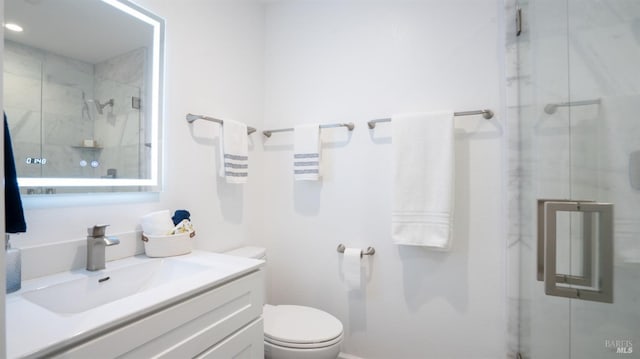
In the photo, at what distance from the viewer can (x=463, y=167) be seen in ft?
4.95

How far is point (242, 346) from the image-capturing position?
105cm

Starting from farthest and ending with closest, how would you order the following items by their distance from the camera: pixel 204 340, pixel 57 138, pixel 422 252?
pixel 422 252 → pixel 57 138 → pixel 204 340

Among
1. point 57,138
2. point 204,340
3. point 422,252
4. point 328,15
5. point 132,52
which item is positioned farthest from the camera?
point 328,15

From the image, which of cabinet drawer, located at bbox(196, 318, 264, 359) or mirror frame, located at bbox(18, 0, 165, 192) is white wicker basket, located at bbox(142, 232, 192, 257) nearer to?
mirror frame, located at bbox(18, 0, 165, 192)

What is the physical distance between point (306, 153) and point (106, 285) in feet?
3.75

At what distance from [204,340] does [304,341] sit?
548 millimetres

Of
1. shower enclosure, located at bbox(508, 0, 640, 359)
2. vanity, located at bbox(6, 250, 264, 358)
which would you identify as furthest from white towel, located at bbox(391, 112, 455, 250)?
vanity, located at bbox(6, 250, 264, 358)

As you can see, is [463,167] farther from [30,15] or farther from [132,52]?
[30,15]

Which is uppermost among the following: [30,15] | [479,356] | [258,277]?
[30,15]

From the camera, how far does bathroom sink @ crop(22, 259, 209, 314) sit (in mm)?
883

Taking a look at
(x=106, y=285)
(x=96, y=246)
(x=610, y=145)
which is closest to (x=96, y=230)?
(x=96, y=246)

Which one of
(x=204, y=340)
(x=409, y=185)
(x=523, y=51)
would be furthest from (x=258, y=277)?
(x=523, y=51)

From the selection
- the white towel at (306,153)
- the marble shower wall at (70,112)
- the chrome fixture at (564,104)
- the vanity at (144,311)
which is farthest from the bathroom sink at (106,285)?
the chrome fixture at (564,104)

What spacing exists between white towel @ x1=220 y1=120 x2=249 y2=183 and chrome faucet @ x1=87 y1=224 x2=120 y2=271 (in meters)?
0.63
